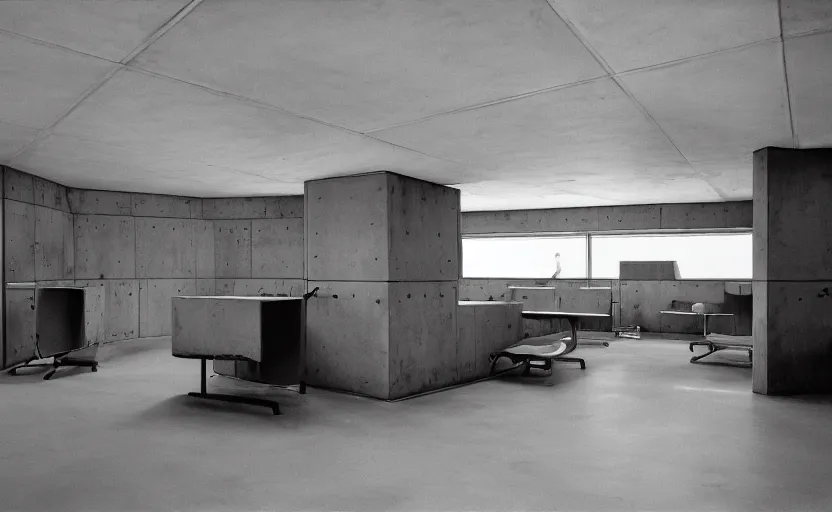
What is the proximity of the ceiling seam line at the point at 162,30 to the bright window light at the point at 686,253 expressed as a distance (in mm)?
9910

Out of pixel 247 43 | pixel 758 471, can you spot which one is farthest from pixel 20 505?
pixel 758 471

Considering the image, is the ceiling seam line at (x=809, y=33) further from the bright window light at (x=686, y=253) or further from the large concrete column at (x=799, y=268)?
the bright window light at (x=686, y=253)

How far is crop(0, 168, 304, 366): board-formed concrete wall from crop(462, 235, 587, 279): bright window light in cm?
436

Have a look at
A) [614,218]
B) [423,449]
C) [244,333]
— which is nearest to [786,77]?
[423,449]

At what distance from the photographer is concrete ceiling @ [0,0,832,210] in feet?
7.76

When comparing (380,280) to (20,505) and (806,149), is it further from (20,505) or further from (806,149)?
(806,149)

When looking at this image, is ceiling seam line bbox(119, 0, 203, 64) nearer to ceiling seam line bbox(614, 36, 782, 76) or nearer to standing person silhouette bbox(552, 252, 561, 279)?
ceiling seam line bbox(614, 36, 782, 76)

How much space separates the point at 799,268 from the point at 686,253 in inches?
230

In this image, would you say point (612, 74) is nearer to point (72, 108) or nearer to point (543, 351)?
→ point (72, 108)

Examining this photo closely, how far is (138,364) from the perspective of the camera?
7.11 meters

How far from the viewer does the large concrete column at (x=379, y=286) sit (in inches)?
216

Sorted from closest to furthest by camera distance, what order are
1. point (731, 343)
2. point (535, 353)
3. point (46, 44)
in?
point (46, 44), point (535, 353), point (731, 343)

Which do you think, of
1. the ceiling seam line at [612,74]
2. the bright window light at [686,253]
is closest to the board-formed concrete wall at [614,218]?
the bright window light at [686,253]

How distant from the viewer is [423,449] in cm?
376
